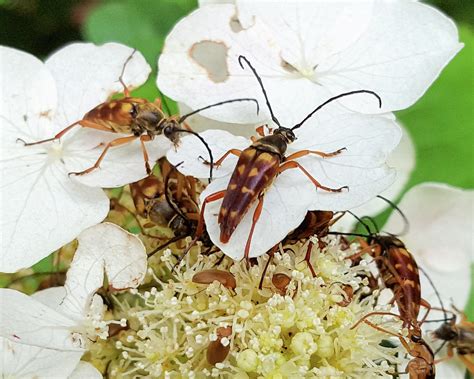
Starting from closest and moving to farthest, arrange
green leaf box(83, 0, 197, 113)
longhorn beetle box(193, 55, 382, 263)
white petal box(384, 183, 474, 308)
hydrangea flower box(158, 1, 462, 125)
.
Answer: longhorn beetle box(193, 55, 382, 263) → hydrangea flower box(158, 1, 462, 125) → white petal box(384, 183, 474, 308) → green leaf box(83, 0, 197, 113)

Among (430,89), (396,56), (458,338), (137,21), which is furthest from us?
(137,21)

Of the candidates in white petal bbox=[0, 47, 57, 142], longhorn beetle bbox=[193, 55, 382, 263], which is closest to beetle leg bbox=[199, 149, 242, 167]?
longhorn beetle bbox=[193, 55, 382, 263]

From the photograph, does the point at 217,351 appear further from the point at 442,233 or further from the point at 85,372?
the point at 442,233

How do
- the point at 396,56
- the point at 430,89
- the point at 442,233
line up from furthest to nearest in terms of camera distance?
the point at 430,89 < the point at 442,233 < the point at 396,56

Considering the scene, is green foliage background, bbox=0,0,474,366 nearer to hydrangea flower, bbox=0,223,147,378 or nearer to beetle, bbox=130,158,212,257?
beetle, bbox=130,158,212,257

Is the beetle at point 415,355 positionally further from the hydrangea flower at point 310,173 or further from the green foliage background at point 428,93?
the green foliage background at point 428,93

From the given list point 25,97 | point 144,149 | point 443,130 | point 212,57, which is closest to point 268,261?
point 144,149
